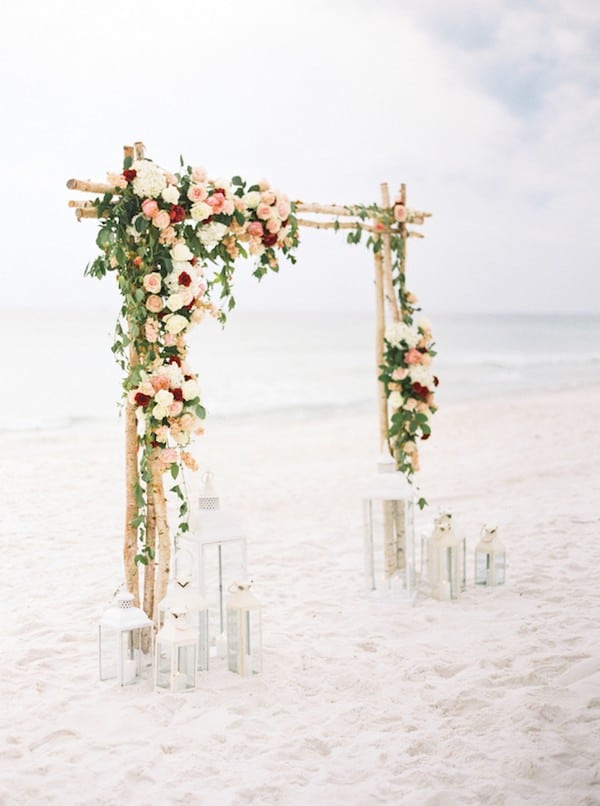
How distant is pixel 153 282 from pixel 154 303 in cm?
9

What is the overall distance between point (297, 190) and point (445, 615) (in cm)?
2241

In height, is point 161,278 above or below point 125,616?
above

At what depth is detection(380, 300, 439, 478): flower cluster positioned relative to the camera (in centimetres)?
511

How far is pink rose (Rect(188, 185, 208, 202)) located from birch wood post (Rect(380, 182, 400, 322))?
1661 millimetres

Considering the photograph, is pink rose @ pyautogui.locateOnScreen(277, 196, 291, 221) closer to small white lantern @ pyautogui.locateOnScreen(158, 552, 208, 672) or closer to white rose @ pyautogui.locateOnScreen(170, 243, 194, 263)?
white rose @ pyautogui.locateOnScreen(170, 243, 194, 263)

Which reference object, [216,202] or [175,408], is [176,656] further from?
[216,202]

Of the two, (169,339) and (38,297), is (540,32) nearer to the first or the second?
(169,339)

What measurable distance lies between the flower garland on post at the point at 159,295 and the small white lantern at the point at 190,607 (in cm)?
22

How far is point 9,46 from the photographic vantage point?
903 inches

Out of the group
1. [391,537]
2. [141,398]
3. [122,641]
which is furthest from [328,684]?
[391,537]

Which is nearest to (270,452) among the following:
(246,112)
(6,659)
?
(6,659)

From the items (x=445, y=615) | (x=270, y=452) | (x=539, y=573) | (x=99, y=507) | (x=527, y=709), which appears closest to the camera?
(x=527, y=709)

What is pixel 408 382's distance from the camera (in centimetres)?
516

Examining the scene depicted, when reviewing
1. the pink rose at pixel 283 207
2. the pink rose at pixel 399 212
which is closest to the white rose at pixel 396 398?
the pink rose at pixel 399 212
